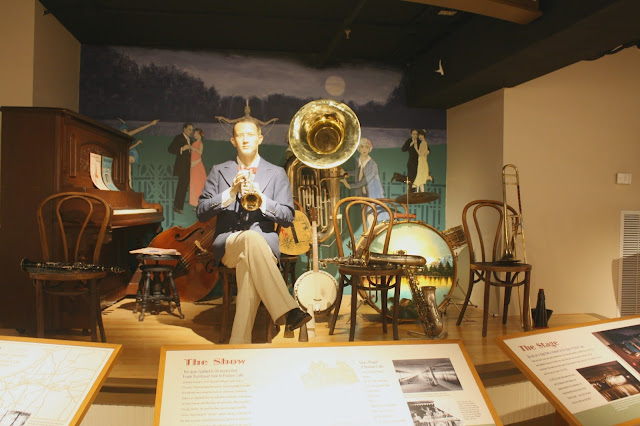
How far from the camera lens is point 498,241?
16.3ft

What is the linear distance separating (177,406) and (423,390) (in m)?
0.89

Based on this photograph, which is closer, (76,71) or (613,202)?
(613,202)

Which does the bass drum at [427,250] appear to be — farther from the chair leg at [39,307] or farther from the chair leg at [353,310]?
the chair leg at [39,307]

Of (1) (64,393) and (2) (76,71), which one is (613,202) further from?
(2) (76,71)

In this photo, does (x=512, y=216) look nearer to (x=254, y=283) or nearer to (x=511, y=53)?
(x=511, y=53)

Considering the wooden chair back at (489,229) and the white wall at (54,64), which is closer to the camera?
the white wall at (54,64)

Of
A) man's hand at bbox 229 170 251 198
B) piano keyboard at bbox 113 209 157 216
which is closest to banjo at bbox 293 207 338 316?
man's hand at bbox 229 170 251 198

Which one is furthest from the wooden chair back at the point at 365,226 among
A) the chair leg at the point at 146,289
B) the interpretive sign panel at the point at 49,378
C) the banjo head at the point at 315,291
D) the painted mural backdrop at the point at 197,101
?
the interpretive sign panel at the point at 49,378

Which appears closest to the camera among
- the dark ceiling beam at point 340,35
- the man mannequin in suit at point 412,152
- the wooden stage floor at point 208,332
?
the wooden stage floor at point 208,332

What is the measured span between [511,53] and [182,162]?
12.1ft

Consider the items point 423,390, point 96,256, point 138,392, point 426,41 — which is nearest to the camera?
point 423,390

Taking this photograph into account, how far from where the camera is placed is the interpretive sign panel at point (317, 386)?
1721 millimetres

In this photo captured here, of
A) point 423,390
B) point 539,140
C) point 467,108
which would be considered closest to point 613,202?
point 539,140

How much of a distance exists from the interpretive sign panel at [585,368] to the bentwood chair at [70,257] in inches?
111
